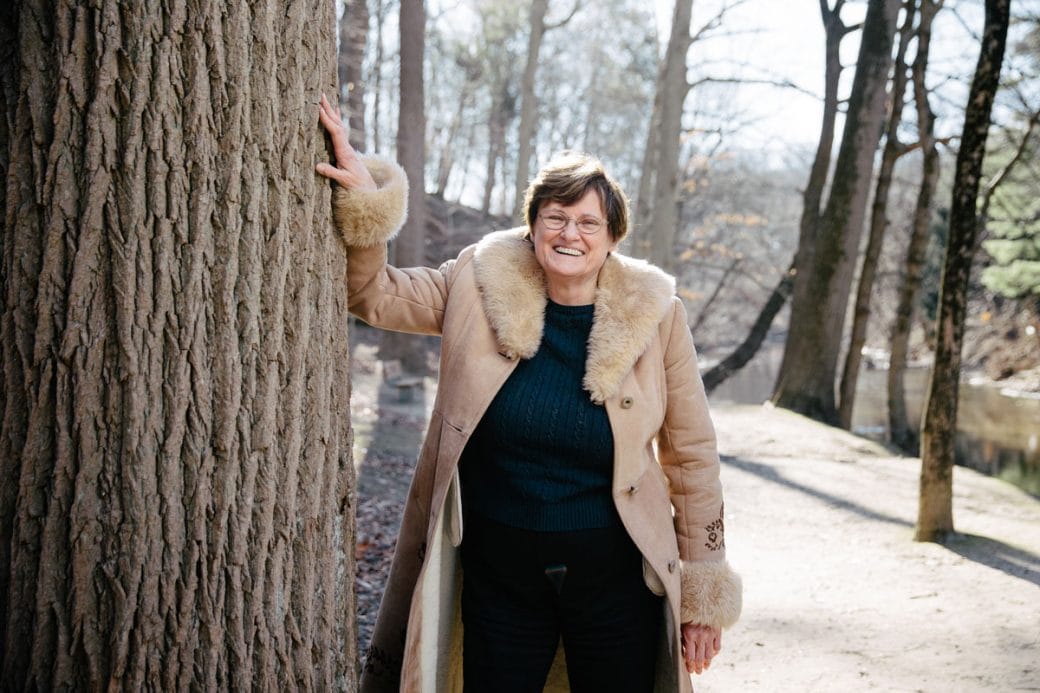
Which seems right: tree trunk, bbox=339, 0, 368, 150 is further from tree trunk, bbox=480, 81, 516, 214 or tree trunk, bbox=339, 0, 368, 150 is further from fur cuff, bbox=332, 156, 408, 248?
fur cuff, bbox=332, 156, 408, 248

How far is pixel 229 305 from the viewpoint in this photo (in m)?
2.06

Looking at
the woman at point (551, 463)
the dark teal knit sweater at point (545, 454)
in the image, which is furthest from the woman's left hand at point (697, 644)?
the dark teal knit sweater at point (545, 454)

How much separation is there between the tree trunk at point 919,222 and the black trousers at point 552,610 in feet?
35.7

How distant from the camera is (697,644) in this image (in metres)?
2.65

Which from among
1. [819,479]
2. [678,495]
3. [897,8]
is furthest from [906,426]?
[678,495]

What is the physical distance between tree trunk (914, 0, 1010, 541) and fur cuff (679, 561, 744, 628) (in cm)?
385

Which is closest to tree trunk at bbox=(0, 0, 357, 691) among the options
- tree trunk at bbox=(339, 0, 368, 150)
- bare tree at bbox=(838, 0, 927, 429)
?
bare tree at bbox=(838, 0, 927, 429)

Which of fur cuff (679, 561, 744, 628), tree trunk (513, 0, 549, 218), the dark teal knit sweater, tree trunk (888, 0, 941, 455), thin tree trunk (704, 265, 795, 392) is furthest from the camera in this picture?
thin tree trunk (704, 265, 795, 392)

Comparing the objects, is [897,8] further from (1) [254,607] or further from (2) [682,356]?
(1) [254,607]

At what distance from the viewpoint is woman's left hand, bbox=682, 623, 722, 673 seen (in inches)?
104

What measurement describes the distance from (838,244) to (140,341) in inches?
472

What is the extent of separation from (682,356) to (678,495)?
0.46 m

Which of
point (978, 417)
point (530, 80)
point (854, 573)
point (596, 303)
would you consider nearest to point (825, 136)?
point (530, 80)

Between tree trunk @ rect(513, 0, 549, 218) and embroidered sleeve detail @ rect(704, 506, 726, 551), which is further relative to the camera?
tree trunk @ rect(513, 0, 549, 218)
